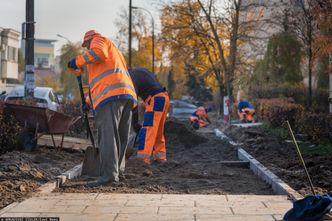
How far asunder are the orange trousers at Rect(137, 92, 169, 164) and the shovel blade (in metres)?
1.62

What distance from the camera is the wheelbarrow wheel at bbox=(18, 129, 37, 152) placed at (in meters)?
11.2

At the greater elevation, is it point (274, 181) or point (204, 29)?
point (204, 29)

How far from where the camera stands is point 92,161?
8.94 m

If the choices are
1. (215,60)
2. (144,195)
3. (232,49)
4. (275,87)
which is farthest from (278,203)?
(215,60)

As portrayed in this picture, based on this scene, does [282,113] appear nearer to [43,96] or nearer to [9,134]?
[9,134]

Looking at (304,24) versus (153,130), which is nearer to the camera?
(153,130)

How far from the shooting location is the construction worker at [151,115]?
34.3ft

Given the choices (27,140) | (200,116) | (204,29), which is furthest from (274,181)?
(204,29)

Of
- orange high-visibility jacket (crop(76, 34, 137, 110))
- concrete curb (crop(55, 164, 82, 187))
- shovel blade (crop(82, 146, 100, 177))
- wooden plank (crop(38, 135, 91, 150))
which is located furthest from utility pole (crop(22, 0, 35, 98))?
orange high-visibility jacket (crop(76, 34, 137, 110))

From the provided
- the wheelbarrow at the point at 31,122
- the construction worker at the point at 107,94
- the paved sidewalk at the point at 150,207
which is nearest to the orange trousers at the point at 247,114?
the wheelbarrow at the point at 31,122

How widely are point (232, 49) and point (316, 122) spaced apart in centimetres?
2100

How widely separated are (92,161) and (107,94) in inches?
50.7

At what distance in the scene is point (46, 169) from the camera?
931 cm

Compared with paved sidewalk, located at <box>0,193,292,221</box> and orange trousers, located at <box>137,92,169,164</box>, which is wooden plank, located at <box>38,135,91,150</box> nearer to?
orange trousers, located at <box>137,92,169,164</box>
